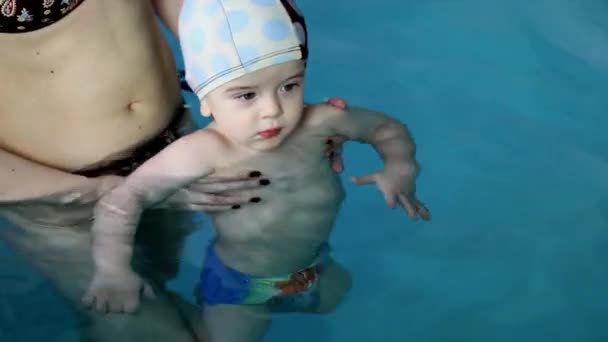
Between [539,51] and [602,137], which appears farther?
[539,51]

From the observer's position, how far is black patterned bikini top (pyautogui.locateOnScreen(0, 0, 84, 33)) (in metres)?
1.07

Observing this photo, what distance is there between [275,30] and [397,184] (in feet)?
1.13

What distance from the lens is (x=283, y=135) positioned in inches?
45.9

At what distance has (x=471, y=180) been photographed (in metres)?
1.80

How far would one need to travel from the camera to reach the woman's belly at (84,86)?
3.74 feet

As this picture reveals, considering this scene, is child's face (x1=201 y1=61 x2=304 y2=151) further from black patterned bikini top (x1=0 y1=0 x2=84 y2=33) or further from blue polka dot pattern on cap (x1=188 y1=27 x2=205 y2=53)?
black patterned bikini top (x1=0 y1=0 x2=84 y2=33)

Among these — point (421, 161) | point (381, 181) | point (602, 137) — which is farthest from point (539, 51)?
point (381, 181)

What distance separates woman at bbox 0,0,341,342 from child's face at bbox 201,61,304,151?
0.40 ft

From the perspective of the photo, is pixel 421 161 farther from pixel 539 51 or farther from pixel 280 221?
pixel 280 221

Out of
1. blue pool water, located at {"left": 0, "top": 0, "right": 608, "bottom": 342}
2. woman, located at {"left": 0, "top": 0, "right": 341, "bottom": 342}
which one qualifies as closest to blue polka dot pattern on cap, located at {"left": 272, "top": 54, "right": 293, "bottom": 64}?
woman, located at {"left": 0, "top": 0, "right": 341, "bottom": 342}

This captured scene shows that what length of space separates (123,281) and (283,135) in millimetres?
331

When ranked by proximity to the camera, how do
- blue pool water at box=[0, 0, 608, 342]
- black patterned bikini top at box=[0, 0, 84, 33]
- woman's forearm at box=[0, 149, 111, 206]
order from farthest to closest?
blue pool water at box=[0, 0, 608, 342] → woman's forearm at box=[0, 149, 111, 206] → black patterned bikini top at box=[0, 0, 84, 33]

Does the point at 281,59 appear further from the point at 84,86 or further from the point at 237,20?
the point at 84,86

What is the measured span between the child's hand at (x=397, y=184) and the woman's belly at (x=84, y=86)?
370mm
